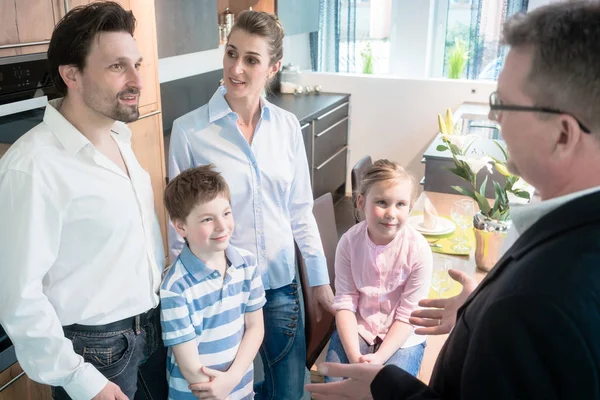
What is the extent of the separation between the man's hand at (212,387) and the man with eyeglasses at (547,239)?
729 mm

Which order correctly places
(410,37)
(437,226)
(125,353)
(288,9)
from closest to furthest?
1. (125,353)
2. (437,226)
3. (288,9)
4. (410,37)

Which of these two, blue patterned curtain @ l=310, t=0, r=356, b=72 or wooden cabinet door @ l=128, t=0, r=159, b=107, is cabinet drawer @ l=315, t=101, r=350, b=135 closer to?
blue patterned curtain @ l=310, t=0, r=356, b=72

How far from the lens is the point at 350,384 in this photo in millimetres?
1095

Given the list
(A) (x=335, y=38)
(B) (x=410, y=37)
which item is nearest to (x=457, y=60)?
(B) (x=410, y=37)

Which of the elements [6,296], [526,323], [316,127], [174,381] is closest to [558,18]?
[526,323]

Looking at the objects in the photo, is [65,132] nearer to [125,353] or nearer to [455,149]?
[125,353]

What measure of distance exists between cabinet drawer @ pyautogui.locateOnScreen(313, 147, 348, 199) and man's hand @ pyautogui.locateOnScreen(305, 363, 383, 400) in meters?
3.19

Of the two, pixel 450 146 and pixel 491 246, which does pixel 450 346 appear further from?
pixel 450 146

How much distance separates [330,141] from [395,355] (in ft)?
9.88

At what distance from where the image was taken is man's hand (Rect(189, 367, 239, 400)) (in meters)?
1.47

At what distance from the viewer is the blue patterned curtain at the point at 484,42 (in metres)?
4.61

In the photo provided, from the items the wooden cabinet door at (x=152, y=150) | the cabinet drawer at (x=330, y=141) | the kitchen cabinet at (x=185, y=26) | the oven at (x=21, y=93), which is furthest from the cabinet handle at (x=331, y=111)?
the oven at (x=21, y=93)

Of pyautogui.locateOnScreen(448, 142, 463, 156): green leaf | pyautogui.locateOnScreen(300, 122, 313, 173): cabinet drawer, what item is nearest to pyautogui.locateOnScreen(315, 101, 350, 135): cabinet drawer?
pyautogui.locateOnScreen(300, 122, 313, 173): cabinet drawer

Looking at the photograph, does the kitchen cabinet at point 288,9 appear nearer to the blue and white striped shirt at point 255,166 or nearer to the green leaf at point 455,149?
the green leaf at point 455,149
